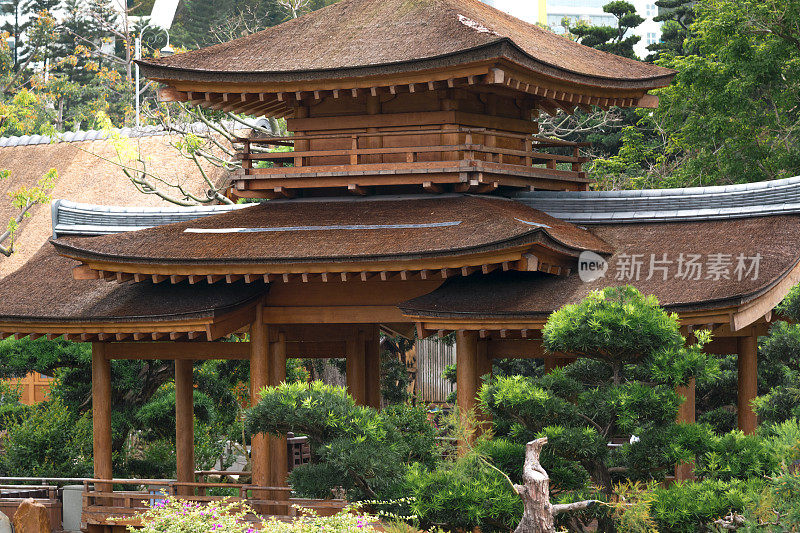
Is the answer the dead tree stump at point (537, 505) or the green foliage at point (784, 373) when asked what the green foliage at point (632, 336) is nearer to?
the dead tree stump at point (537, 505)

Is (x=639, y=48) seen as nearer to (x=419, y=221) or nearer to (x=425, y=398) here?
(x=425, y=398)

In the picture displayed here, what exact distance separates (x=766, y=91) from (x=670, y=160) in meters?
9.20

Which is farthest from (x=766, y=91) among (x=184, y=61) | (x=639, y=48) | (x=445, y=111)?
(x=639, y=48)

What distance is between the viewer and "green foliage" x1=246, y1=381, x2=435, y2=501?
1100 centimetres

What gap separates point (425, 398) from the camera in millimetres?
31094

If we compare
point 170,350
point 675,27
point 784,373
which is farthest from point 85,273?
point 675,27

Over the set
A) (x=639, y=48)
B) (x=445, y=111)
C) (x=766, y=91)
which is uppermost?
(x=639, y=48)

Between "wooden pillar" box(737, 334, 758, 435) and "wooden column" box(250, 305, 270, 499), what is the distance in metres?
6.25

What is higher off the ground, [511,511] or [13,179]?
[13,179]

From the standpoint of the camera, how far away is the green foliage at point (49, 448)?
18.7 metres

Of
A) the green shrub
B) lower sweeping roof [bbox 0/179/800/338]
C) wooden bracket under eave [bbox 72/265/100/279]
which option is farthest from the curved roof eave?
the green shrub

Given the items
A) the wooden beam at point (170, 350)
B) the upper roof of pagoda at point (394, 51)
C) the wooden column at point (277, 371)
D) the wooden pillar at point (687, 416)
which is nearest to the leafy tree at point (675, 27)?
the upper roof of pagoda at point (394, 51)

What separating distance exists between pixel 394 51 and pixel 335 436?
19.7 ft

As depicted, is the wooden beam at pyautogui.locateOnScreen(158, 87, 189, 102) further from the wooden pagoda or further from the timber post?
the timber post
